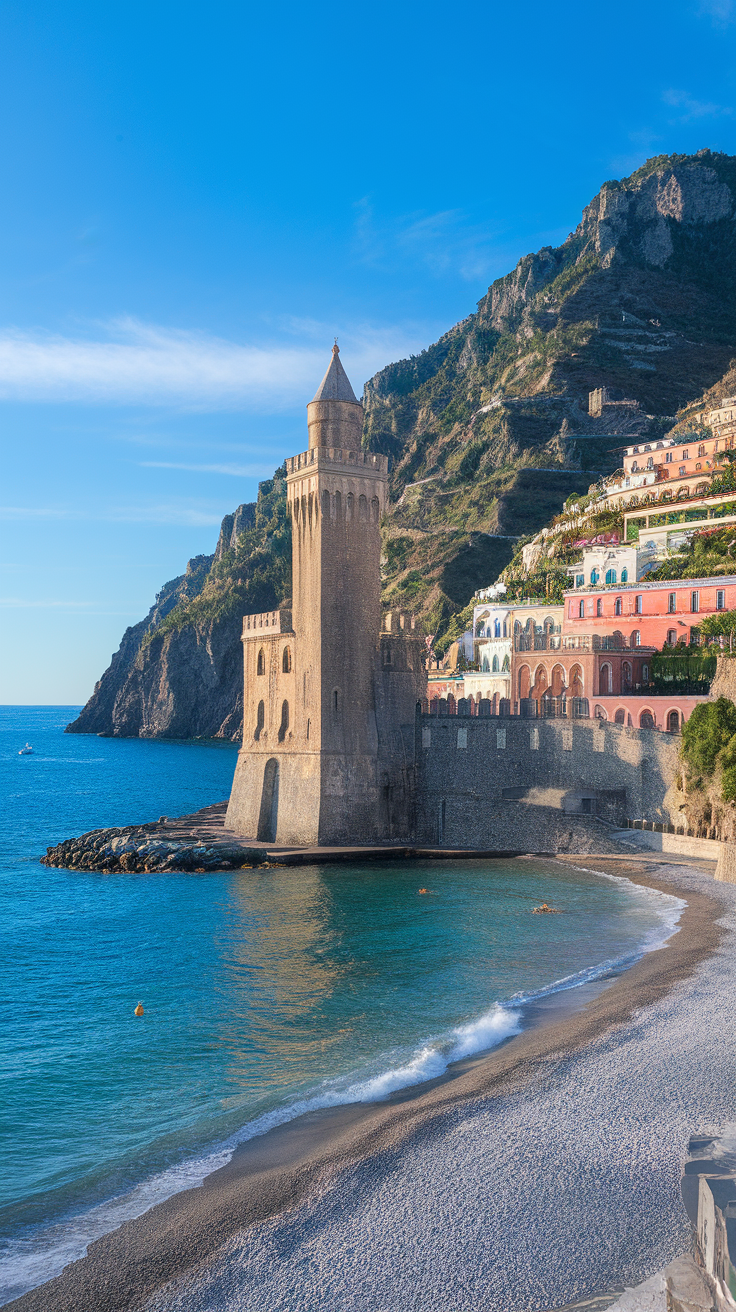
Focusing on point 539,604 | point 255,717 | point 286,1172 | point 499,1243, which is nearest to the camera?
point 499,1243

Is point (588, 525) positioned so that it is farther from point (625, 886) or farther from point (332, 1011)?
point (332, 1011)

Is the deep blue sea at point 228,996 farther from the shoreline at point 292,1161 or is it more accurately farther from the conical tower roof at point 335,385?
the conical tower roof at point 335,385

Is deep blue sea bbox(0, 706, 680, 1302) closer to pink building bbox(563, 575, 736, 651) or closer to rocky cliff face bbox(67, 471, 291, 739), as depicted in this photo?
pink building bbox(563, 575, 736, 651)

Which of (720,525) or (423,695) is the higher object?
(720,525)

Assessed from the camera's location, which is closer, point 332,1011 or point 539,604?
point 332,1011

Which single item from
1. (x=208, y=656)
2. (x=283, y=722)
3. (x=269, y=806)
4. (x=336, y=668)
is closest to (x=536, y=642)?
(x=336, y=668)

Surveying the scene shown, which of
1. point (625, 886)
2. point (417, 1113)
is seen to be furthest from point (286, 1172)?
point (625, 886)

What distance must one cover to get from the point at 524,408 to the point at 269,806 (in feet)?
300

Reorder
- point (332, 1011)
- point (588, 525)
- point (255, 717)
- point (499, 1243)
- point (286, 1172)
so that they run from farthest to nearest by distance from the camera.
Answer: point (588, 525) < point (255, 717) < point (332, 1011) < point (286, 1172) < point (499, 1243)

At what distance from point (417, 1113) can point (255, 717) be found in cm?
3038

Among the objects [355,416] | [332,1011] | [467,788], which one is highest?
[355,416]

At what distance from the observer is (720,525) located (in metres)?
52.5

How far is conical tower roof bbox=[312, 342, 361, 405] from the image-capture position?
1590 inches

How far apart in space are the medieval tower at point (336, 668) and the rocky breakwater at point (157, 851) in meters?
2.33
